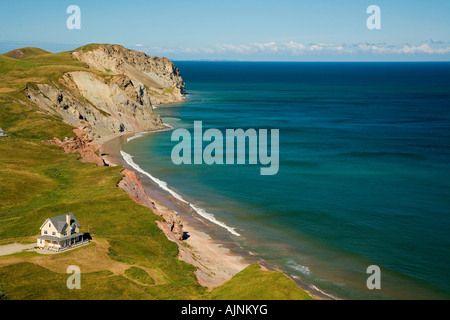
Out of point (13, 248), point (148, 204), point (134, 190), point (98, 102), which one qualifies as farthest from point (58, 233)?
point (98, 102)

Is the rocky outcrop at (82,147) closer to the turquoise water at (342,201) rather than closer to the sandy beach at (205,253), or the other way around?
the turquoise water at (342,201)

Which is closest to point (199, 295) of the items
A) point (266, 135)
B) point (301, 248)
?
point (301, 248)

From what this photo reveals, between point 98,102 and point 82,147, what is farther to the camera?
point 98,102

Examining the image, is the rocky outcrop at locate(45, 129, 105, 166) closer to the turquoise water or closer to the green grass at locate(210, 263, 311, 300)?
the turquoise water

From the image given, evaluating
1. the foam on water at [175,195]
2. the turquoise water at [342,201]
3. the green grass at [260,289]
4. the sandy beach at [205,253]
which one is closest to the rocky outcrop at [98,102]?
the turquoise water at [342,201]

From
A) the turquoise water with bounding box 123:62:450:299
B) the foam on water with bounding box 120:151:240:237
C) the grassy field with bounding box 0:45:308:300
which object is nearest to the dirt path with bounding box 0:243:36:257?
the grassy field with bounding box 0:45:308:300

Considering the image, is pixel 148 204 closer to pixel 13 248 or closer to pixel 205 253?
pixel 205 253
